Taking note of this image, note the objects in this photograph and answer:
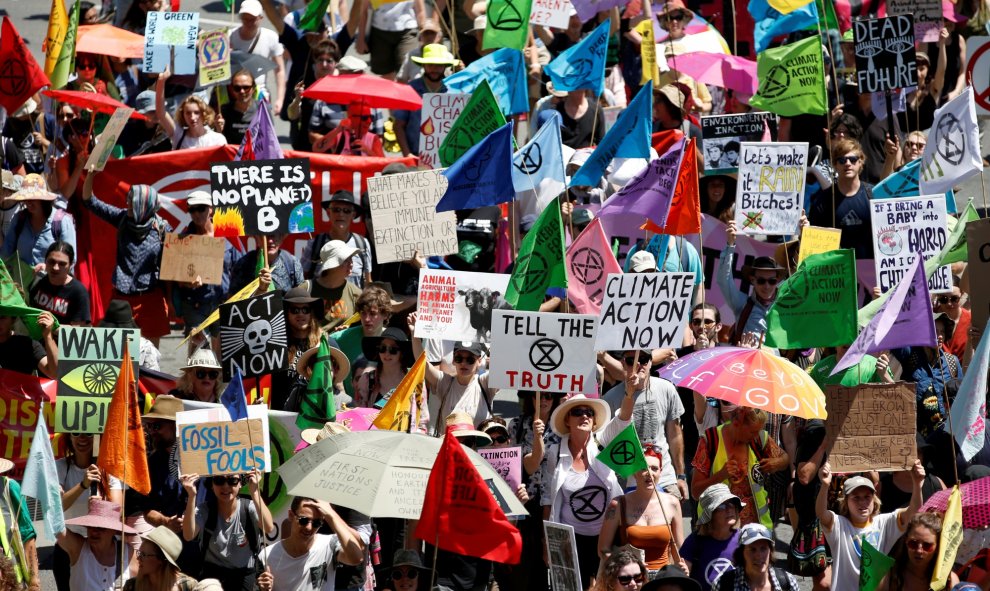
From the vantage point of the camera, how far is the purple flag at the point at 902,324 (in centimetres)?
1105

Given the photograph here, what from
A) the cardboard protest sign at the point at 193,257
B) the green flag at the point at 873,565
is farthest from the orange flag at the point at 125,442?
the green flag at the point at 873,565

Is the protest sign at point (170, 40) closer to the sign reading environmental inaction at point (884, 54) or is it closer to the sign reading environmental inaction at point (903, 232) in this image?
the sign reading environmental inaction at point (884, 54)

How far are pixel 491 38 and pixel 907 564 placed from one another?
22.9ft

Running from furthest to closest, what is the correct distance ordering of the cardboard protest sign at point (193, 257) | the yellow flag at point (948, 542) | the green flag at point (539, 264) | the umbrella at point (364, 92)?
1. the umbrella at point (364, 92)
2. the cardboard protest sign at point (193, 257)
3. the green flag at point (539, 264)
4. the yellow flag at point (948, 542)

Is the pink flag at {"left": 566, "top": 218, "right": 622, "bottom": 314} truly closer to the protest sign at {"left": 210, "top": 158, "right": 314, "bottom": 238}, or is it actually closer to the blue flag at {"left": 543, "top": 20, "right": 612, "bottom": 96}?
the protest sign at {"left": 210, "top": 158, "right": 314, "bottom": 238}

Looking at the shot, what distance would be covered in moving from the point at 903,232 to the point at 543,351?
3369 millimetres

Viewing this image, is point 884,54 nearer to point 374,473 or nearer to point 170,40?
point 170,40

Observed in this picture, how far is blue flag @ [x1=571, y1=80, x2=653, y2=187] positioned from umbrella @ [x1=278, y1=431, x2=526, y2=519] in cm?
372

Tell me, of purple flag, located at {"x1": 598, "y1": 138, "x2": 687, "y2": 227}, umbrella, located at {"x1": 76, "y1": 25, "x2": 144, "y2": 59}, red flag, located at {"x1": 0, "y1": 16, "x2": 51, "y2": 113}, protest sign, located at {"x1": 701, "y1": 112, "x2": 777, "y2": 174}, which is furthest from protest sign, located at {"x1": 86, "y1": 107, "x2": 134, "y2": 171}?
protest sign, located at {"x1": 701, "y1": 112, "x2": 777, "y2": 174}

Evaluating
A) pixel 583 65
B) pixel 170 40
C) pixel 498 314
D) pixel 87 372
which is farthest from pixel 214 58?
pixel 498 314

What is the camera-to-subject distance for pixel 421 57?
1705 centimetres

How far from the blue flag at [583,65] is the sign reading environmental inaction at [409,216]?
101 inches

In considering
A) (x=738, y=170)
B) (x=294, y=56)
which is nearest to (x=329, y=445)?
(x=738, y=170)

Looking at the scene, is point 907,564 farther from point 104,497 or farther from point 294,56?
point 294,56
